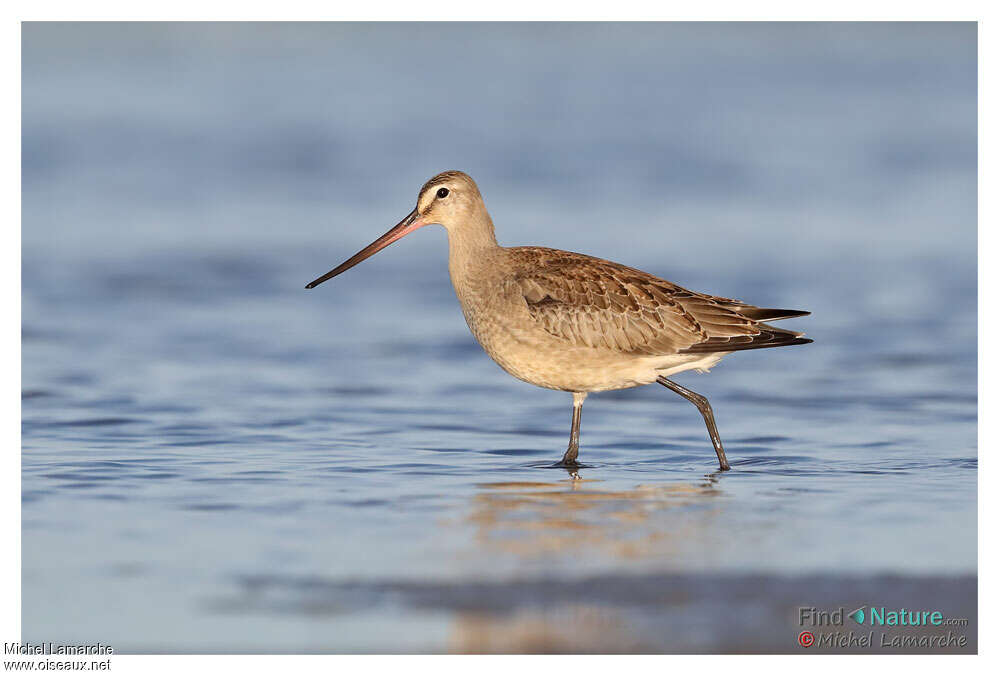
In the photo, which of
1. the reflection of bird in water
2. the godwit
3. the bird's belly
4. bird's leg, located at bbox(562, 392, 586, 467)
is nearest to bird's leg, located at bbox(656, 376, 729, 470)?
the godwit

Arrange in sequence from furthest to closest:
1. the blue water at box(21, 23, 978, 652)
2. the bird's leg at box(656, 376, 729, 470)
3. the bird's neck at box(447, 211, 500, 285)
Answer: the bird's neck at box(447, 211, 500, 285), the bird's leg at box(656, 376, 729, 470), the blue water at box(21, 23, 978, 652)

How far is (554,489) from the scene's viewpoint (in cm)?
705

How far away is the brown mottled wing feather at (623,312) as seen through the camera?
788cm

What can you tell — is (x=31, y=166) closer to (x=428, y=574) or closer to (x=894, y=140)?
(x=894, y=140)

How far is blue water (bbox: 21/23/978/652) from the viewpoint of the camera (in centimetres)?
562

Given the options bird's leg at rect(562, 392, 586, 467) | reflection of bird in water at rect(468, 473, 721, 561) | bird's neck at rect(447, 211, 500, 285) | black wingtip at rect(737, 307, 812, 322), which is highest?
bird's neck at rect(447, 211, 500, 285)

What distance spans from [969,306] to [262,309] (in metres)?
6.80

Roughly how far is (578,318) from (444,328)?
178 inches

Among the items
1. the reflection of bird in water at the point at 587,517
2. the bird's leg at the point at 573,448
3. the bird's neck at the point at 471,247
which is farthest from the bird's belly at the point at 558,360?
the reflection of bird in water at the point at 587,517

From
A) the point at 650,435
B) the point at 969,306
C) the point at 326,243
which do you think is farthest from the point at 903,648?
the point at 326,243

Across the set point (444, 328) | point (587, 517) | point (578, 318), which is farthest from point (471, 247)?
point (444, 328)

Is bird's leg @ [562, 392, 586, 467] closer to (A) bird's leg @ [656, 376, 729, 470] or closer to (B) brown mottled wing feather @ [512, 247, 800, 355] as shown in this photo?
(B) brown mottled wing feather @ [512, 247, 800, 355]

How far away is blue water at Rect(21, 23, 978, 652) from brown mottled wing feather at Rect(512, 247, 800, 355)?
2.36 feet

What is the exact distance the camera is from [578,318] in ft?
25.8
